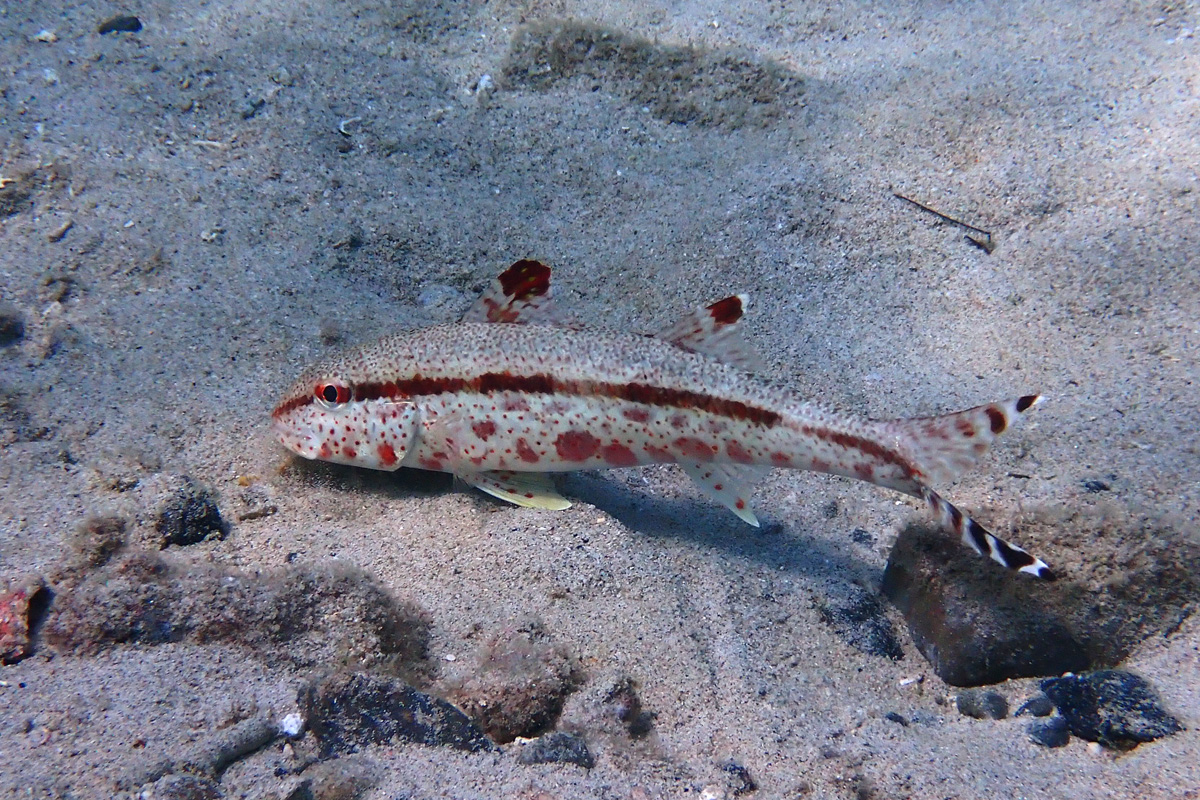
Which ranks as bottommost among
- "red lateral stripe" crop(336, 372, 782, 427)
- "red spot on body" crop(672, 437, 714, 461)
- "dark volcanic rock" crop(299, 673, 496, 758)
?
"dark volcanic rock" crop(299, 673, 496, 758)

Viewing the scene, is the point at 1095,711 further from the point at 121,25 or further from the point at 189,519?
the point at 121,25

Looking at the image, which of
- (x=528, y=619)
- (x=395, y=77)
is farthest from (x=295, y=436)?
(x=395, y=77)

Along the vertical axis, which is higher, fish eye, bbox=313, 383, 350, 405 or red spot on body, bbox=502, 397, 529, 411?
red spot on body, bbox=502, 397, 529, 411

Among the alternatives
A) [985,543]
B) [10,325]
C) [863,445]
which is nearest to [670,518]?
[863,445]

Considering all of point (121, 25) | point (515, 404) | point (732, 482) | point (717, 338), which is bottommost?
point (732, 482)

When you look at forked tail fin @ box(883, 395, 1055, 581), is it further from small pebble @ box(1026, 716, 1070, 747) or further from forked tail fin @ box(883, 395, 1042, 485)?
small pebble @ box(1026, 716, 1070, 747)

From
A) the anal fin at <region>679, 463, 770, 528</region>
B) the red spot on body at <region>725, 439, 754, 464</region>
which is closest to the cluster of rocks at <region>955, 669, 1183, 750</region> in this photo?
the anal fin at <region>679, 463, 770, 528</region>

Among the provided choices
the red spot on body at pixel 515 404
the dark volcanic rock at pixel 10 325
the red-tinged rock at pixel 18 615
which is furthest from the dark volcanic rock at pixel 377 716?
the dark volcanic rock at pixel 10 325
